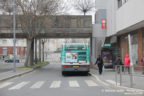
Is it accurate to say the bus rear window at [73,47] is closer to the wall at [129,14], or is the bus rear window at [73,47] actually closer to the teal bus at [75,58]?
the teal bus at [75,58]

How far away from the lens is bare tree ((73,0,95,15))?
1590 inches

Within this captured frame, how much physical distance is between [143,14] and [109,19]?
40.8 feet

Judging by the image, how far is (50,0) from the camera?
31.3m

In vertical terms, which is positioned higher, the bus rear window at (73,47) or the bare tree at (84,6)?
the bare tree at (84,6)

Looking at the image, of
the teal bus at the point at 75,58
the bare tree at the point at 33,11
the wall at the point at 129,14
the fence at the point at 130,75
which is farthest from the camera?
the bare tree at the point at 33,11

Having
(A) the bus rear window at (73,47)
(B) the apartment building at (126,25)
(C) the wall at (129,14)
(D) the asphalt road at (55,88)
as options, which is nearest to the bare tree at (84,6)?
(B) the apartment building at (126,25)

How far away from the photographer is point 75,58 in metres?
22.3

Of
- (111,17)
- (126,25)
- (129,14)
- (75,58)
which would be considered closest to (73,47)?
(75,58)

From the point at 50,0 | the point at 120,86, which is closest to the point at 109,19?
the point at 50,0

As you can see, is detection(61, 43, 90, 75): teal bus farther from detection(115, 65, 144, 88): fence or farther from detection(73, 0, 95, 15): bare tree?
detection(73, 0, 95, 15): bare tree

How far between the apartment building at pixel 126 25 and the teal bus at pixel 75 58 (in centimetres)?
510

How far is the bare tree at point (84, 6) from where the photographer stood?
1590 inches

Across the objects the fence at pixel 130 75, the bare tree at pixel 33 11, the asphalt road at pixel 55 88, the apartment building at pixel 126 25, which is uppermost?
the bare tree at pixel 33 11

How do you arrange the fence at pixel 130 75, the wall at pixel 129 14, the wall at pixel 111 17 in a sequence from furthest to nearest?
the wall at pixel 111 17 → the wall at pixel 129 14 → the fence at pixel 130 75
